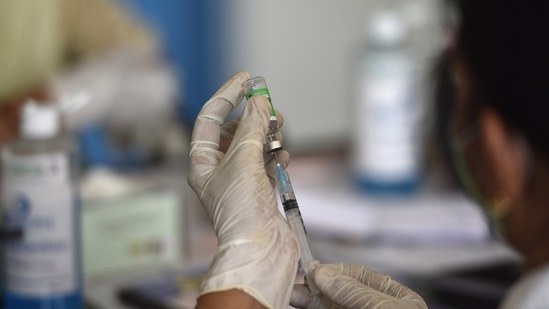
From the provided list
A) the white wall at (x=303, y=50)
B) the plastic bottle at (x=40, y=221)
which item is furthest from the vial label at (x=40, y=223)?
the white wall at (x=303, y=50)

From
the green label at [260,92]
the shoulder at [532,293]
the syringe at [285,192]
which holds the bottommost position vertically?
the shoulder at [532,293]

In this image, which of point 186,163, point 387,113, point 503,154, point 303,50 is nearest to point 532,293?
point 503,154

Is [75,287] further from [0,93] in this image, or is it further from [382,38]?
[0,93]

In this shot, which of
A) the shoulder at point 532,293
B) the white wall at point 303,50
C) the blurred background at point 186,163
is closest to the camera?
the shoulder at point 532,293

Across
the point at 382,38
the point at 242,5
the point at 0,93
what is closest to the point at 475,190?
the point at 382,38

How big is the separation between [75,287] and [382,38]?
2.30ft

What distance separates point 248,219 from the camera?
56cm

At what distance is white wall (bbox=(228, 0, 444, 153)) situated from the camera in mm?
3006

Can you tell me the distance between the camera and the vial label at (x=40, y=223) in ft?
2.65

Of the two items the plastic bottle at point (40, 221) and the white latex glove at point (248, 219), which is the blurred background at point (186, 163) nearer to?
the plastic bottle at point (40, 221)

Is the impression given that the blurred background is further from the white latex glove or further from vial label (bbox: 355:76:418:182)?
the white latex glove

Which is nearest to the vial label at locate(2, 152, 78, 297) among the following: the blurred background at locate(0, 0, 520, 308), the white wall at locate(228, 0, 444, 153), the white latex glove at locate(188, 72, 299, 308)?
the blurred background at locate(0, 0, 520, 308)

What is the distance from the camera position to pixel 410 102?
1.34 meters

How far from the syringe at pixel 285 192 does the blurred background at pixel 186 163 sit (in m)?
0.31
